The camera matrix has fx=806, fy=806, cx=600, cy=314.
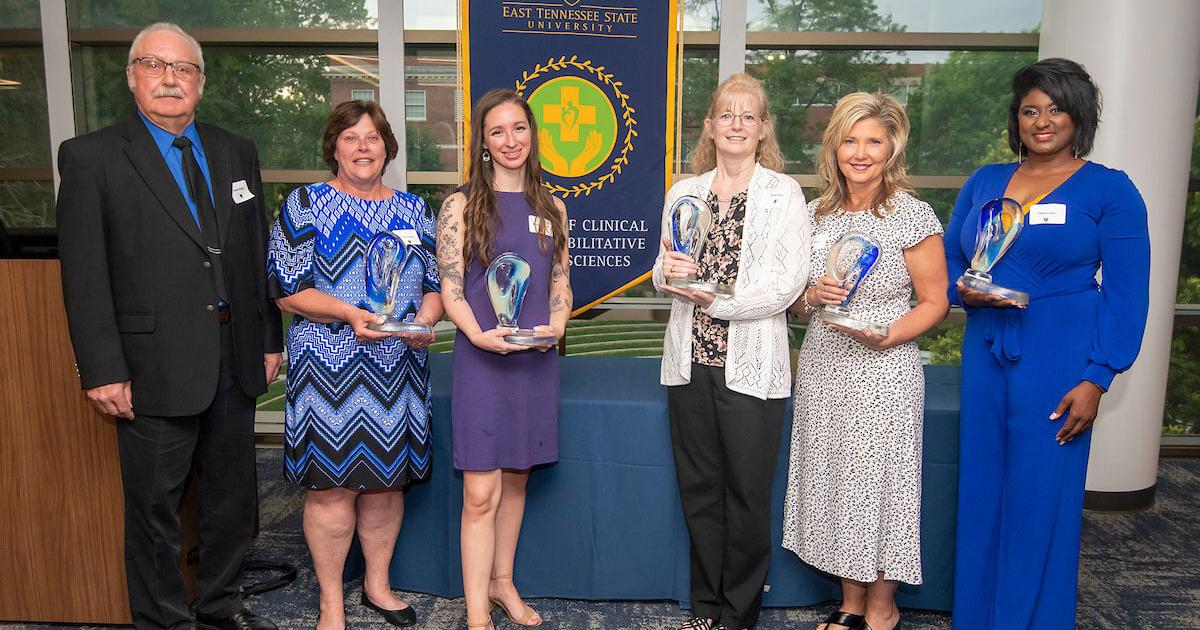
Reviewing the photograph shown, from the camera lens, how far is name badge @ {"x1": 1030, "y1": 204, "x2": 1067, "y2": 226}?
221cm

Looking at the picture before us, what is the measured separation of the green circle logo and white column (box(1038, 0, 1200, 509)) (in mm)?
2172

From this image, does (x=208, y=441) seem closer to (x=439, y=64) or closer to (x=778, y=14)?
(x=439, y=64)

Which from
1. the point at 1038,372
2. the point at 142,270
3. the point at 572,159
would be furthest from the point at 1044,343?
the point at 142,270

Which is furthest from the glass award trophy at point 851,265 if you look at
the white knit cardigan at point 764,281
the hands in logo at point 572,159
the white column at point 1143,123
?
the white column at point 1143,123

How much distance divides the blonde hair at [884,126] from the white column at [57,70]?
12.8 feet

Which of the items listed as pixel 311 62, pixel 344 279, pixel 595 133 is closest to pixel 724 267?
pixel 344 279

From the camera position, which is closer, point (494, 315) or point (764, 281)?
point (764, 281)

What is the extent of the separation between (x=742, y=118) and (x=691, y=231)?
366mm

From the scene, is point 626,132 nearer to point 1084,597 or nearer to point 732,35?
point 732,35

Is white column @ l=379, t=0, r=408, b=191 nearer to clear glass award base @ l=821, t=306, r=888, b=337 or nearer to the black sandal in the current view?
clear glass award base @ l=821, t=306, r=888, b=337

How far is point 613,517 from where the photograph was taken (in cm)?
289

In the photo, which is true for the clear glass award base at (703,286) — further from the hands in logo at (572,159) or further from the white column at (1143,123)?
the white column at (1143,123)

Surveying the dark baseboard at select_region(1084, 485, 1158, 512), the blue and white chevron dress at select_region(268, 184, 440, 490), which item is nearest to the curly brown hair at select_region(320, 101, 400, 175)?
the blue and white chevron dress at select_region(268, 184, 440, 490)

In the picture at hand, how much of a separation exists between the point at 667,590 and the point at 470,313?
131 centimetres
